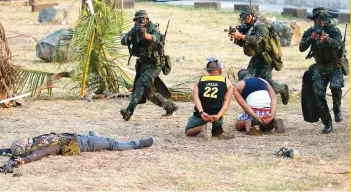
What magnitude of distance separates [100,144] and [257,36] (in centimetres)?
269

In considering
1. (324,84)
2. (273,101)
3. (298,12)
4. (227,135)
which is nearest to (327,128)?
(324,84)

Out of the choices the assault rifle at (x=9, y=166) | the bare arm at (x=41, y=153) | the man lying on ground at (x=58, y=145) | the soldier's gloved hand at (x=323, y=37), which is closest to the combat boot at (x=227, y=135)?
the man lying on ground at (x=58, y=145)

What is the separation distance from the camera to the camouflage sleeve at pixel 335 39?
11094 millimetres

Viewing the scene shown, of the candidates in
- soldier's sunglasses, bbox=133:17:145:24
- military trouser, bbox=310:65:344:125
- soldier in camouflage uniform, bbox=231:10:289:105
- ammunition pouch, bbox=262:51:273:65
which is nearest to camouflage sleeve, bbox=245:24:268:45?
soldier in camouflage uniform, bbox=231:10:289:105

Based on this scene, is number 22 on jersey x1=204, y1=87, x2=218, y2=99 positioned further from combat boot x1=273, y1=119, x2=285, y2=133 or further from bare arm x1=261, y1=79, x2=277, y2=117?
combat boot x1=273, y1=119, x2=285, y2=133

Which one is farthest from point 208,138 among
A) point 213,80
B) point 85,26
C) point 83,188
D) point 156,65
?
point 85,26

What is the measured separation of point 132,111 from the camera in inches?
491

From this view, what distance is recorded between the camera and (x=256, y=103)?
37.3 feet

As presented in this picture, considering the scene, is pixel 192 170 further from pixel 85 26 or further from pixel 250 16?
pixel 85 26

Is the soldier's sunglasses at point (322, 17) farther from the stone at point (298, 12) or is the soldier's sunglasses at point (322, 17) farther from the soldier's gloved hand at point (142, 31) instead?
the stone at point (298, 12)

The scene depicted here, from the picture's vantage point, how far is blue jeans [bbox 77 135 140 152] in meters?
10.3

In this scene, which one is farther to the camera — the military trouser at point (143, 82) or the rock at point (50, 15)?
the rock at point (50, 15)

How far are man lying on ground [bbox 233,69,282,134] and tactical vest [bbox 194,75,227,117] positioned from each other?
0.34m

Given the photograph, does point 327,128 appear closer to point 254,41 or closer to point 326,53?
point 326,53
